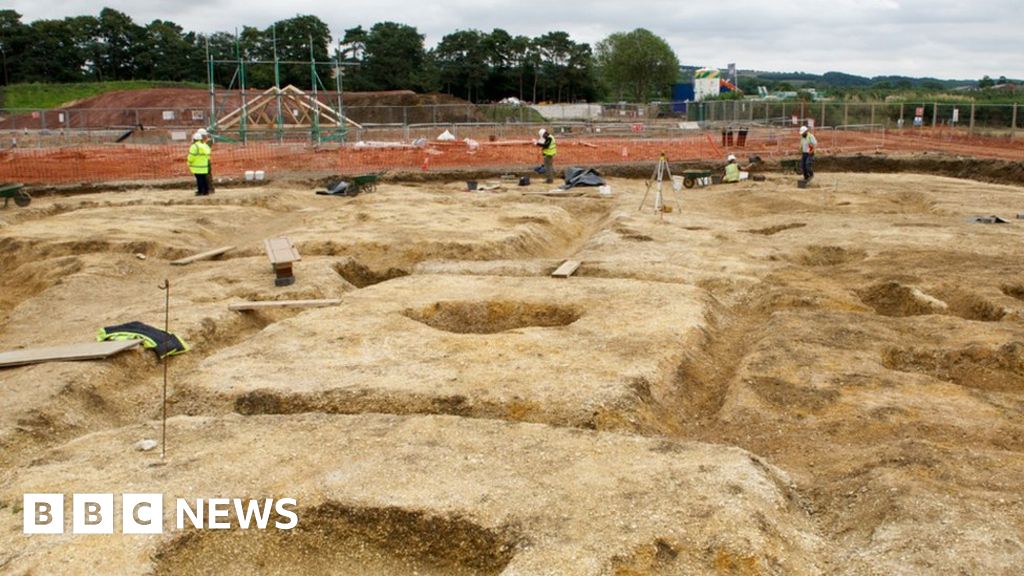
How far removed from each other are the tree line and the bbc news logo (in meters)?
69.3

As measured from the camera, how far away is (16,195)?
23859 millimetres

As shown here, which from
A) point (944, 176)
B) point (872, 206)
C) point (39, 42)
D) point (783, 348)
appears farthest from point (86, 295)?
point (39, 42)

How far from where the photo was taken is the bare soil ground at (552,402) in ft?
19.1

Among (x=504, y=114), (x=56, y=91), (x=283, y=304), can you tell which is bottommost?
(x=283, y=304)

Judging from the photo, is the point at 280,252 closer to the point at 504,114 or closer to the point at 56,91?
the point at 504,114

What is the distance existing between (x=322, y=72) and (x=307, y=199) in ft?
176

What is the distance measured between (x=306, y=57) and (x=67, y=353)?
240 ft

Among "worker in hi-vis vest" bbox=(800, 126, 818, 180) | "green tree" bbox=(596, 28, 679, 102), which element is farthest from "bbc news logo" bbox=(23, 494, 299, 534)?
"green tree" bbox=(596, 28, 679, 102)

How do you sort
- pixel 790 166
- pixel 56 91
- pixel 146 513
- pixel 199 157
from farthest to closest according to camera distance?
1. pixel 56 91
2. pixel 790 166
3. pixel 199 157
4. pixel 146 513

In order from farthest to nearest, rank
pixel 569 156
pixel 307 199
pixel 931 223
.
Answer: pixel 569 156
pixel 307 199
pixel 931 223

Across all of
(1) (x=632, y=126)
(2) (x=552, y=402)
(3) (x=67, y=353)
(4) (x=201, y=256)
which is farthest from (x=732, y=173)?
(3) (x=67, y=353)

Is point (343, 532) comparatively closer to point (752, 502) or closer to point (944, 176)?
point (752, 502)

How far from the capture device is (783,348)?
999cm

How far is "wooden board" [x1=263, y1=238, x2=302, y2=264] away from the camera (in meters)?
13.4
